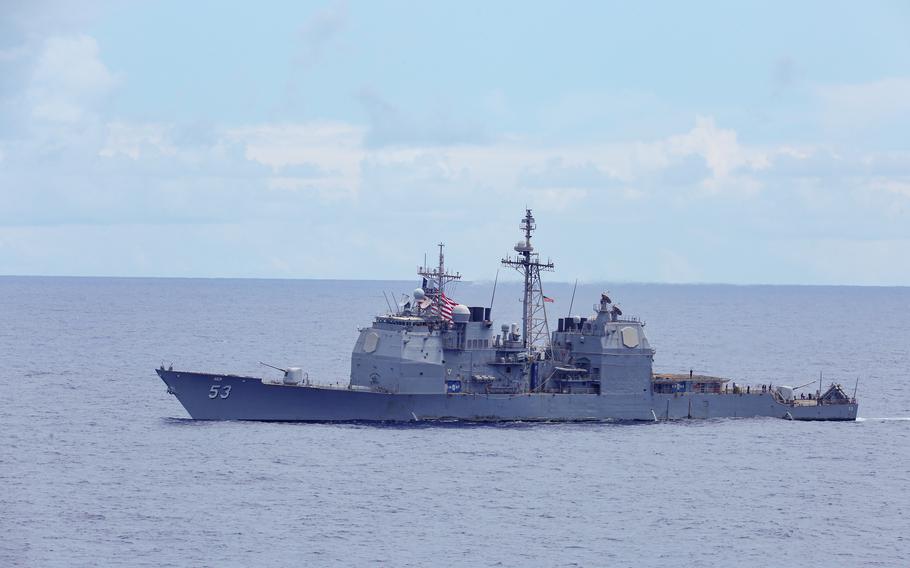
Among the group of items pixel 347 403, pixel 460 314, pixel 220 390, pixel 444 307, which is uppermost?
pixel 444 307

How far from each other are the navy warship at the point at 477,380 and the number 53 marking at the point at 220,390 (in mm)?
63

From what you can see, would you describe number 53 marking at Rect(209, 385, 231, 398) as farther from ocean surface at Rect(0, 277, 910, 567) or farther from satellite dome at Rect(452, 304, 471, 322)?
satellite dome at Rect(452, 304, 471, 322)

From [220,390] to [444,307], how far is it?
39.9 feet

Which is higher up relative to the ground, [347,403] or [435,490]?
[347,403]

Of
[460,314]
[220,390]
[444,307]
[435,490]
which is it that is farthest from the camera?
[444,307]

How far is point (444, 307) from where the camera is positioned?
63.8m

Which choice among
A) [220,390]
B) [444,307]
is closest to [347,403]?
[220,390]

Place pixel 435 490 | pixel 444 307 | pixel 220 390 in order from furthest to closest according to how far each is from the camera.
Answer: pixel 444 307 < pixel 220 390 < pixel 435 490

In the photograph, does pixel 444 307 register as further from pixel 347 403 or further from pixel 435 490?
pixel 435 490

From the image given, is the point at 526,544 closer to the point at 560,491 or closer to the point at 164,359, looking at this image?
the point at 560,491

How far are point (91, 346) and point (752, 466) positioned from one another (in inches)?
3009

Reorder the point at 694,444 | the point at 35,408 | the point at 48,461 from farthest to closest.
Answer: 1. the point at 35,408
2. the point at 694,444
3. the point at 48,461

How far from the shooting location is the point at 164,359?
104 m

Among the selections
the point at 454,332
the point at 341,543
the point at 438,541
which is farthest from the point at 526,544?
the point at 454,332
